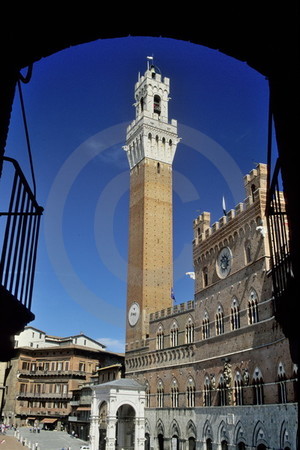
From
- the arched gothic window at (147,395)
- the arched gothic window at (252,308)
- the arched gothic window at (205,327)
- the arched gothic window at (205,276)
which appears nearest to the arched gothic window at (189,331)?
the arched gothic window at (205,327)

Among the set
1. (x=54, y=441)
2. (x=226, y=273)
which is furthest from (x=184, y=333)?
(x=54, y=441)

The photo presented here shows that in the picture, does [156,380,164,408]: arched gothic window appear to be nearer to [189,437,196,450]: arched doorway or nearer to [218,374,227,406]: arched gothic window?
[189,437,196,450]: arched doorway

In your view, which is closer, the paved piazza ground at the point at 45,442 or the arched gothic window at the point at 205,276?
the arched gothic window at the point at 205,276

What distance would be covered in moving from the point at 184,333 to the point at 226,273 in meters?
8.44

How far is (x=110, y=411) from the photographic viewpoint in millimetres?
38531

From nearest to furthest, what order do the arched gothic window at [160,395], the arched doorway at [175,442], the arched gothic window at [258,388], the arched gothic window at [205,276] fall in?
the arched gothic window at [258,388] → the arched doorway at [175,442] → the arched gothic window at [205,276] → the arched gothic window at [160,395]

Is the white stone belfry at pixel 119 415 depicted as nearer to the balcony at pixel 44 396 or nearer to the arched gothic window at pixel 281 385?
the balcony at pixel 44 396

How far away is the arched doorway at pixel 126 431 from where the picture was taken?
4174 cm

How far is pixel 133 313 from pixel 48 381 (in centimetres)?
2121

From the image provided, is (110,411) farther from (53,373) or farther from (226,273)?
(53,373)

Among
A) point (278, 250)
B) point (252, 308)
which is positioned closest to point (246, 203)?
point (252, 308)

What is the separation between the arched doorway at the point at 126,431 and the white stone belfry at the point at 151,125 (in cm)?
2846

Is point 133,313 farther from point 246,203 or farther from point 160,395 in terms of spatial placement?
point 246,203

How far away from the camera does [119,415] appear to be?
144 feet
